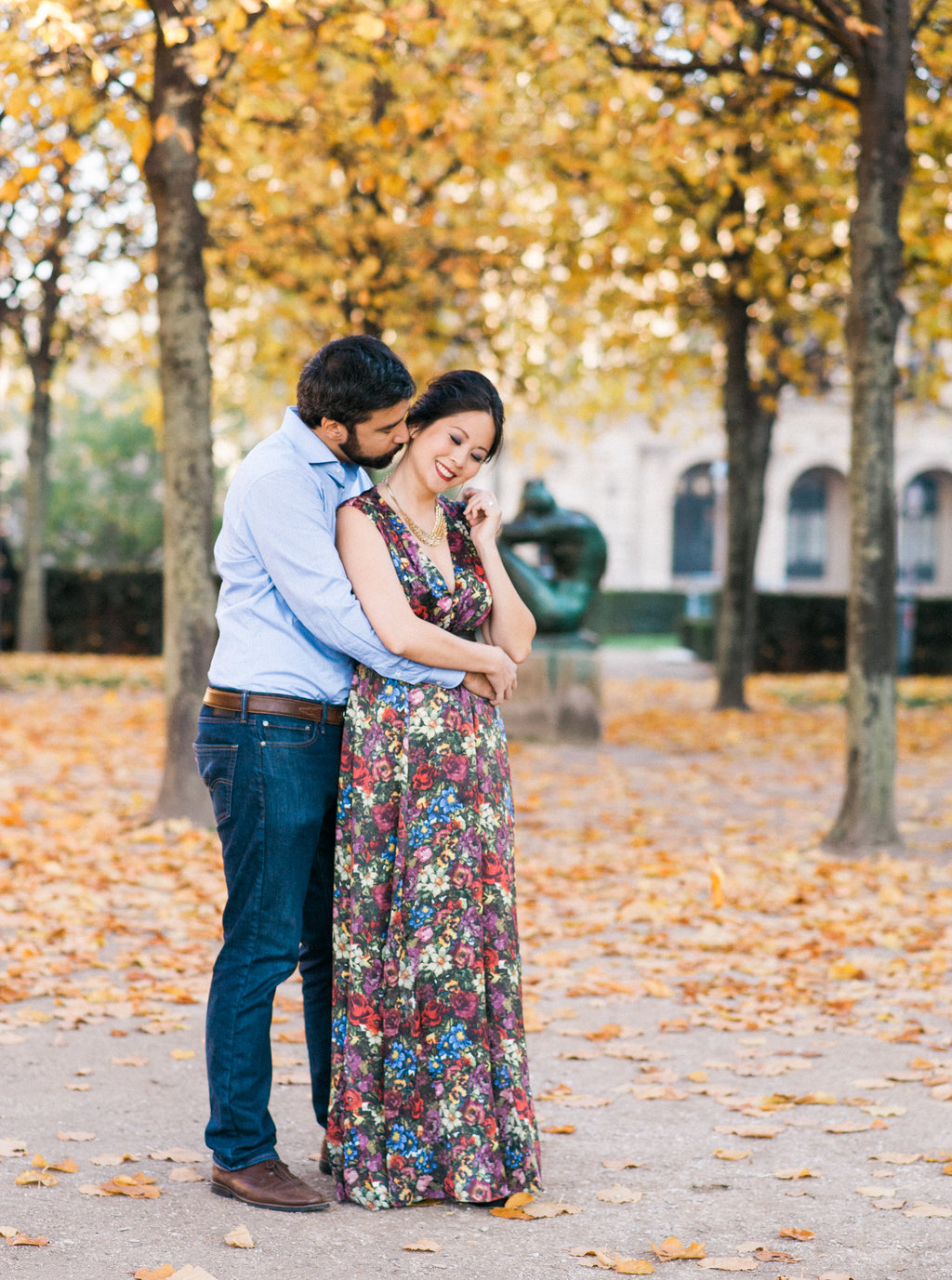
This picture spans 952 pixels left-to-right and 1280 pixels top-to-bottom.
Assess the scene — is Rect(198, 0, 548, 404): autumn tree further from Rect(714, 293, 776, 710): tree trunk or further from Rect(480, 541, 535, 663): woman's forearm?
Rect(480, 541, 535, 663): woman's forearm

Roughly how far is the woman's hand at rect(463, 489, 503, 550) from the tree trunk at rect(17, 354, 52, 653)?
15.5 m

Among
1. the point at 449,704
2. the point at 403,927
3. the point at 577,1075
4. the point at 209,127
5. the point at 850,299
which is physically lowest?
the point at 577,1075

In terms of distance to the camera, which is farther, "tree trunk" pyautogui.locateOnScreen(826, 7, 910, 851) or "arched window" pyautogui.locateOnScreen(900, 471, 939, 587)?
"arched window" pyautogui.locateOnScreen(900, 471, 939, 587)

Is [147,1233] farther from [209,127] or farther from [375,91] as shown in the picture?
[375,91]

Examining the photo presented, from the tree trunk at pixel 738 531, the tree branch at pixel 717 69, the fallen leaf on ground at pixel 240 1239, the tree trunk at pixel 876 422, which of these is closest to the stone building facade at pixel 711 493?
the tree trunk at pixel 738 531

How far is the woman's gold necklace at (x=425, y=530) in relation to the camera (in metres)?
3.27

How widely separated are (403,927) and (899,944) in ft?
11.1

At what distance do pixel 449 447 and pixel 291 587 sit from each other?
51 cm

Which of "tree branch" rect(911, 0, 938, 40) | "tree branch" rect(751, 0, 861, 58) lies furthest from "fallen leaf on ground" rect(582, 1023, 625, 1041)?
"tree branch" rect(911, 0, 938, 40)

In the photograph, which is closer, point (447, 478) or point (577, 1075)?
point (447, 478)

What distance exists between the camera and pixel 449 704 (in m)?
3.21

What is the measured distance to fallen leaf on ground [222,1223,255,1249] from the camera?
2.93 metres

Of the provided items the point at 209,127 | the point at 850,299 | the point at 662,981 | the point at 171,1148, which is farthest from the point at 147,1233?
the point at 209,127

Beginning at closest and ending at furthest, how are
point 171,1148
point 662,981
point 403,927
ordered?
point 403,927
point 171,1148
point 662,981
